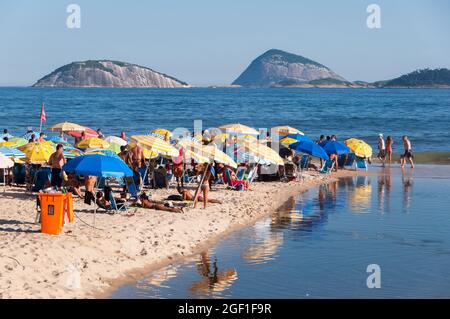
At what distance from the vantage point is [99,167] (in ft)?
46.9

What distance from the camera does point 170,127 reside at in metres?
60.9

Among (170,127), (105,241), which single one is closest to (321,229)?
(105,241)

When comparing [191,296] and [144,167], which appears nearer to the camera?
[191,296]

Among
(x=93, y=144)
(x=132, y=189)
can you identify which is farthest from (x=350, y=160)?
(x=132, y=189)

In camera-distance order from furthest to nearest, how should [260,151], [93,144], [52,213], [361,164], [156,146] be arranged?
[361,164], [93,144], [260,151], [156,146], [52,213]

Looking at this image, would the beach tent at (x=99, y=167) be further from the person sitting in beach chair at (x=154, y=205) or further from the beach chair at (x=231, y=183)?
the beach chair at (x=231, y=183)

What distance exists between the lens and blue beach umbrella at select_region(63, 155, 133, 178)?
46.8 feet

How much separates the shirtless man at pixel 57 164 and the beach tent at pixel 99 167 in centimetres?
294

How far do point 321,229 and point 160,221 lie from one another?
3.42m

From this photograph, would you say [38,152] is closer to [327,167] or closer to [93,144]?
[93,144]

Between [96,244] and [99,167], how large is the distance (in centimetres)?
192

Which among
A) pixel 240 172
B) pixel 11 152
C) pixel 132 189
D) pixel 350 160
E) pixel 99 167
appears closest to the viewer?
pixel 99 167

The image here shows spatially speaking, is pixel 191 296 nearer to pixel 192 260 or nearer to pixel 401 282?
pixel 192 260

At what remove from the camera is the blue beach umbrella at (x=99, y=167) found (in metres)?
14.3
